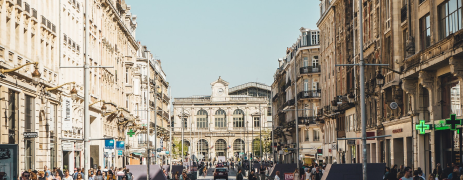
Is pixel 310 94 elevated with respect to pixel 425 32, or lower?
lower

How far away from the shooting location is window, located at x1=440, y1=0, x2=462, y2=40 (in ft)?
94.7

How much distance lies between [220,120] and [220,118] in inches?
18.8

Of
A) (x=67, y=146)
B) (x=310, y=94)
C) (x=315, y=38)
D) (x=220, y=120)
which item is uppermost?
(x=315, y=38)

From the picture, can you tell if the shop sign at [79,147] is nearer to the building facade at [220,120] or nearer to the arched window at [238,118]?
the building facade at [220,120]

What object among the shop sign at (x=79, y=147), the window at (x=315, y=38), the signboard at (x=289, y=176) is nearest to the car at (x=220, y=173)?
the shop sign at (x=79, y=147)

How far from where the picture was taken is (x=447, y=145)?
3253 centimetres

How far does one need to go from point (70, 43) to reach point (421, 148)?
937 inches

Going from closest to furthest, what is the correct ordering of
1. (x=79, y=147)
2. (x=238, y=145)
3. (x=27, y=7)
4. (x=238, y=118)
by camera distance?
1. (x=27, y=7)
2. (x=79, y=147)
3. (x=238, y=145)
4. (x=238, y=118)

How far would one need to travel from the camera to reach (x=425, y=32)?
3391 centimetres

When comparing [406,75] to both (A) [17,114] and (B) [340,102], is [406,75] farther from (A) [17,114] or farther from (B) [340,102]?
(B) [340,102]

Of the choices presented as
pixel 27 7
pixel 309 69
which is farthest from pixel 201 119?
pixel 27 7

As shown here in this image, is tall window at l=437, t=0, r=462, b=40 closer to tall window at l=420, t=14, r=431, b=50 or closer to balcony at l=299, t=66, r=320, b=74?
tall window at l=420, t=14, r=431, b=50

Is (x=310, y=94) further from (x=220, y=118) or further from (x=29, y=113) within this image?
(x=220, y=118)

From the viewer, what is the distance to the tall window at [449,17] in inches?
1136
